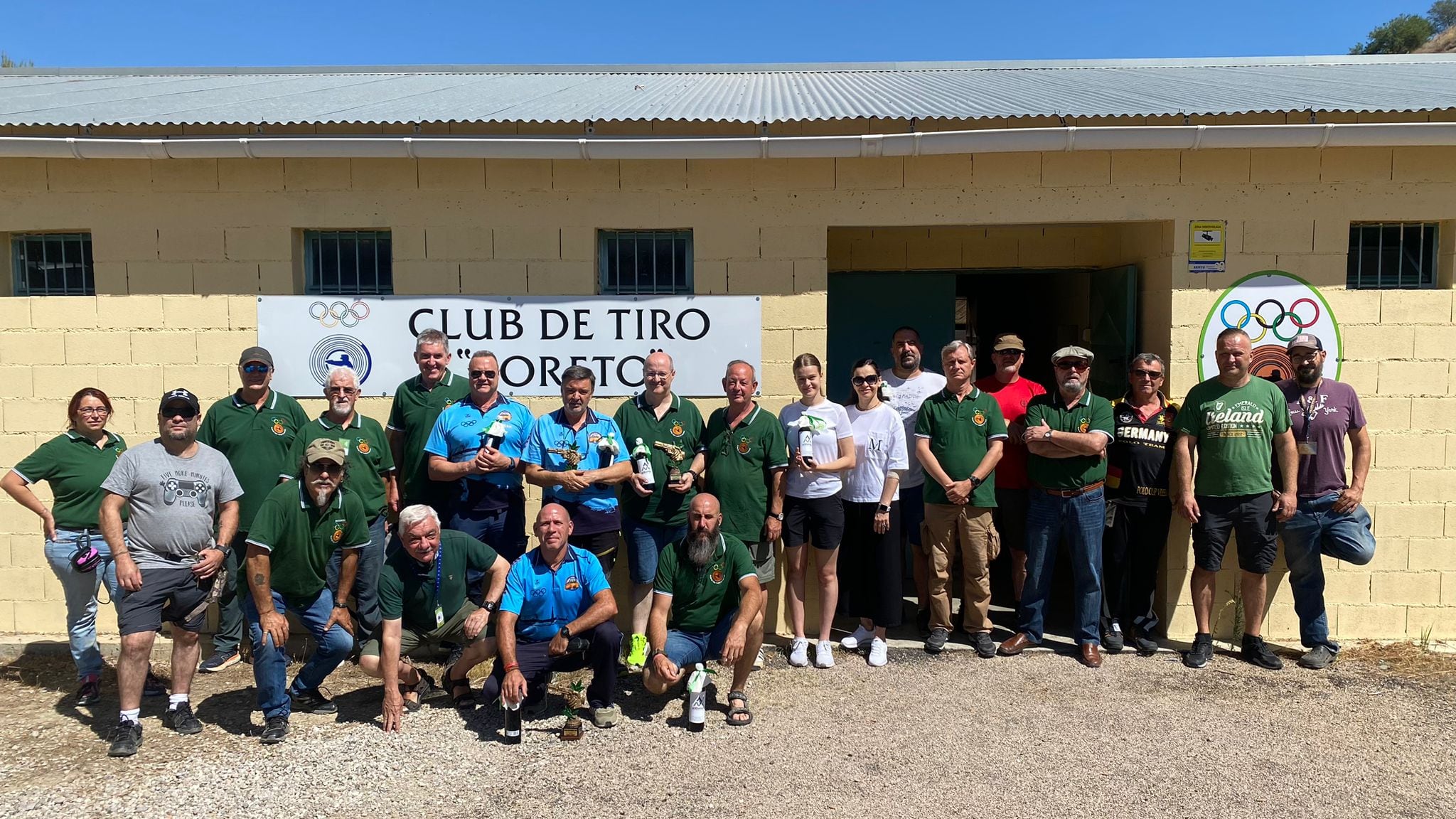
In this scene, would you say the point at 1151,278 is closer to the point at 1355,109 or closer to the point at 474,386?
the point at 1355,109

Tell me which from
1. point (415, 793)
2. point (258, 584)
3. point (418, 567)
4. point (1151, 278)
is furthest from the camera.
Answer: point (1151, 278)

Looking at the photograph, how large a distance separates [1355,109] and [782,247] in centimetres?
338

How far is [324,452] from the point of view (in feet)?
14.3

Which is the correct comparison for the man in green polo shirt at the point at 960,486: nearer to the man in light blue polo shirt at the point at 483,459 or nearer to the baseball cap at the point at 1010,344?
the baseball cap at the point at 1010,344

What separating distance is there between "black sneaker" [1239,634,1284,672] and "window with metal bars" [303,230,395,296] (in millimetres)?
5670

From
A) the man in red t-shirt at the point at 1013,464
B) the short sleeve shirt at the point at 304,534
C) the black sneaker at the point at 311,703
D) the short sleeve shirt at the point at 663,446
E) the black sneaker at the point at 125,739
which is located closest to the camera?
the black sneaker at the point at 125,739

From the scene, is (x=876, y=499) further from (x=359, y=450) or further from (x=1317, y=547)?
(x=359, y=450)

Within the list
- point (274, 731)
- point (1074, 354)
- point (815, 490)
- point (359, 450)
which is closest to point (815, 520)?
point (815, 490)

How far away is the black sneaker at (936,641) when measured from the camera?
18.1 feet

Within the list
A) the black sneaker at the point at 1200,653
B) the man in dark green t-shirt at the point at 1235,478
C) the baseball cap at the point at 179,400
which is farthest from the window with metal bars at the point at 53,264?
the black sneaker at the point at 1200,653

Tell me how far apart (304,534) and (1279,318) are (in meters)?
5.65

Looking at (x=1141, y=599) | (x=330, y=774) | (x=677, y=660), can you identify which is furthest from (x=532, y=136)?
(x=1141, y=599)

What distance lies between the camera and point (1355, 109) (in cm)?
536

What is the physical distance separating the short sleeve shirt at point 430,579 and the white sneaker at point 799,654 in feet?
6.01
